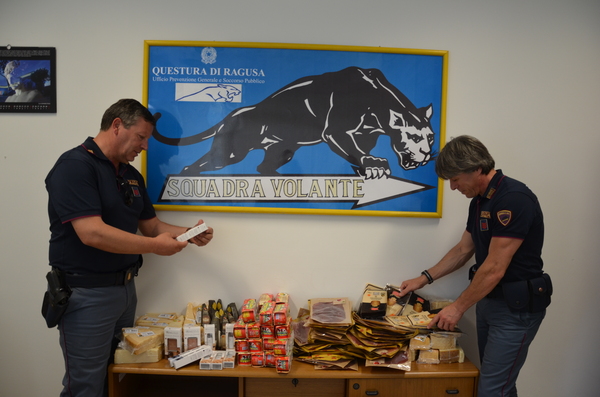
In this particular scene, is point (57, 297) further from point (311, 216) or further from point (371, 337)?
point (371, 337)

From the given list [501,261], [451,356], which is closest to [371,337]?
[451,356]

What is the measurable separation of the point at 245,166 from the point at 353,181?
0.70 meters

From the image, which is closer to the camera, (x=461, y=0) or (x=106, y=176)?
(x=106, y=176)

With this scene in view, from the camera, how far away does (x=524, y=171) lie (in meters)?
2.38

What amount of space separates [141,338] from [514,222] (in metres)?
2.03

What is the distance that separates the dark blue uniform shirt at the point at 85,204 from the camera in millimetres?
1684

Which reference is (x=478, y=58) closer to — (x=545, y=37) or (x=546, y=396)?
(x=545, y=37)

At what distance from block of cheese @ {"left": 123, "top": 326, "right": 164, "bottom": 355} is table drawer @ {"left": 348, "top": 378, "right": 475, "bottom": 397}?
3.62 ft

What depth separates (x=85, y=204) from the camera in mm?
1679

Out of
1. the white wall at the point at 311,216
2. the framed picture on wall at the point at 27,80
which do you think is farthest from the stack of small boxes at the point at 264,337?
the framed picture on wall at the point at 27,80

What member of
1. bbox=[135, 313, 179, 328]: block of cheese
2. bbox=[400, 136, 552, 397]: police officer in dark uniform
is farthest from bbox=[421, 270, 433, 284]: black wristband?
bbox=[135, 313, 179, 328]: block of cheese

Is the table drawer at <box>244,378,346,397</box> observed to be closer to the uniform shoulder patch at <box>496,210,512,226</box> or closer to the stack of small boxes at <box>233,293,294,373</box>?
→ the stack of small boxes at <box>233,293,294,373</box>

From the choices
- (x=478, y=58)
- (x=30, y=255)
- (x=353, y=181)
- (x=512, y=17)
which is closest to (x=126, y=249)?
(x=30, y=255)

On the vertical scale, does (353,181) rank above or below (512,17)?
below
